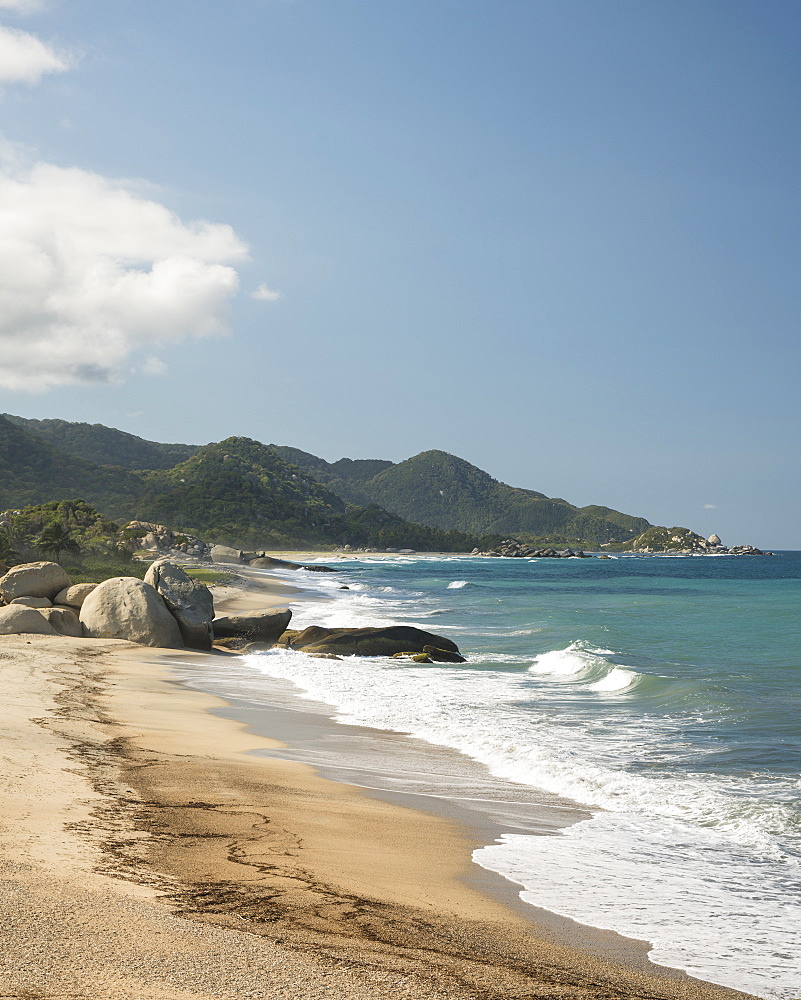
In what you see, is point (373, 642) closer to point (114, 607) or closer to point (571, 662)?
point (571, 662)

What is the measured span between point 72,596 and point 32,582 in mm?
1271

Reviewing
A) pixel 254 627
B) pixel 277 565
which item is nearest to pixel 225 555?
pixel 277 565

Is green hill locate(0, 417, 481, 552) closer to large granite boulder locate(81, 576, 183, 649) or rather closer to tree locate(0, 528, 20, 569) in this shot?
tree locate(0, 528, 20, 569)

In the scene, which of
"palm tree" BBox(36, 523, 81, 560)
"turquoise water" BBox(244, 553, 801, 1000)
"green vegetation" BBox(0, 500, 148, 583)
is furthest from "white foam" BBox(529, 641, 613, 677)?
"palm tree" BBox(36, 523, 81, 560)

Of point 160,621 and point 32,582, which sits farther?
point 32,582

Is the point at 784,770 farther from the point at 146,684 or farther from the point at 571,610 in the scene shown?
the point at 571,610

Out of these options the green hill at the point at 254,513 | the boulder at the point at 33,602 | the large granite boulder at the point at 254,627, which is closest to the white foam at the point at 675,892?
the large granite boulder at the point at 254,627

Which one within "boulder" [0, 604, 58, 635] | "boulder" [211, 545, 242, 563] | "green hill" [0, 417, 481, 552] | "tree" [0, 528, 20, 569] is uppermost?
"green hill" [0, 417, 481, 552]

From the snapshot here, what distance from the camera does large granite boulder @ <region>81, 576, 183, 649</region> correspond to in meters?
21.9

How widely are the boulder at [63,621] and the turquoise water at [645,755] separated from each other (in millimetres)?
5260

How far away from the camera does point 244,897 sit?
4.61 metres

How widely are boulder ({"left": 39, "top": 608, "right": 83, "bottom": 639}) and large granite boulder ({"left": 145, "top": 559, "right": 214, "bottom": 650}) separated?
8.46 feet

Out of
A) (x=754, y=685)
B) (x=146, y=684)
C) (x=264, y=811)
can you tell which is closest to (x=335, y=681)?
(x=146, y=684)

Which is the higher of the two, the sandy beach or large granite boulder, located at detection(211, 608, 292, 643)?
the sandy beach
